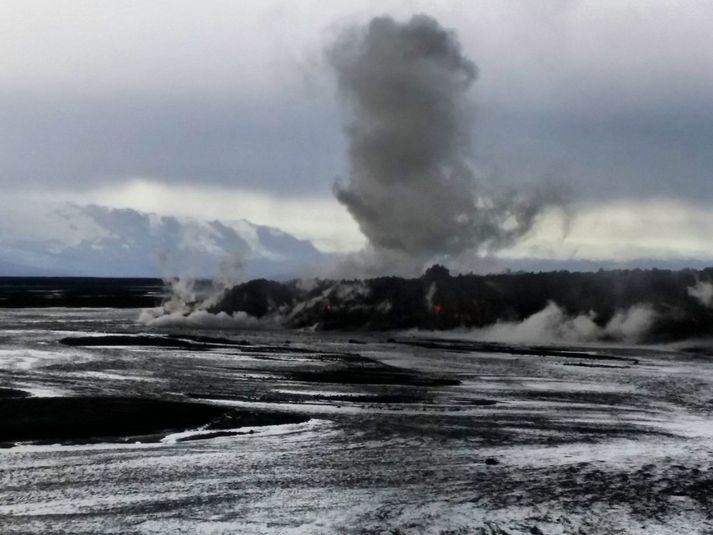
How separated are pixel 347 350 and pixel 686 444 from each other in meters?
54.7

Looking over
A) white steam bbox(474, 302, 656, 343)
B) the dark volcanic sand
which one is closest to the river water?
the dark volcanic sand

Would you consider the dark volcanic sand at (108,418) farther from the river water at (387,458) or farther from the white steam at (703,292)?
the white steam at (703,292)

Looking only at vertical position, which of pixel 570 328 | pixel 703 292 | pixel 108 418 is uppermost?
pixel 703 292

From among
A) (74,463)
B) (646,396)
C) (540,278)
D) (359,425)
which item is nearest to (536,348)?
(540,278)

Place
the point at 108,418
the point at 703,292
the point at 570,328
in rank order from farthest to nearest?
the point at 570,328, the point at 703,292, the point at 108,418

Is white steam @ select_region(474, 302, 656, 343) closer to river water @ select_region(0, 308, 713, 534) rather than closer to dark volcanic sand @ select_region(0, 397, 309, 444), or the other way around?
river water @ select_region(0, 308, 713, 534)

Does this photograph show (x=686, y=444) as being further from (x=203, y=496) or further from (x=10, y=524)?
(x=10, y=524)

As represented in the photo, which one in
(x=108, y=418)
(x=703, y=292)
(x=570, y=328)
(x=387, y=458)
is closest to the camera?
(x=387, y=458)

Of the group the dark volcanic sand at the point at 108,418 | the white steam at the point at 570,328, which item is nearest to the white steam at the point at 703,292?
the white steam at the point at 570,328

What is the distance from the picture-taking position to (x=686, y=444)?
43531mm

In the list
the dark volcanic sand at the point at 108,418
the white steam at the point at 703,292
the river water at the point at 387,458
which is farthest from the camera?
the white steam at the point at 703,292

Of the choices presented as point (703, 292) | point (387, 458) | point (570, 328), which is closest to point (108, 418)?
point (387, 458)

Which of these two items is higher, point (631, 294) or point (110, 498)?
point (631, 294)

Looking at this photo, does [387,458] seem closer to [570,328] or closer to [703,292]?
[570,328]
